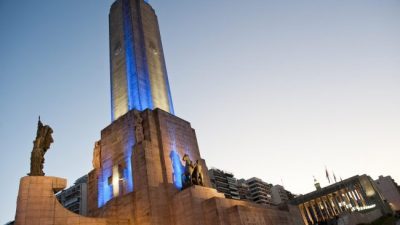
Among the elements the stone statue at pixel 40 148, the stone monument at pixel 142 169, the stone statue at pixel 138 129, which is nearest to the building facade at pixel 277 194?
the stone monument at pixel 142 169

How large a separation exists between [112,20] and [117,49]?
5049mm

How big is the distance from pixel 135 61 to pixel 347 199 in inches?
1558

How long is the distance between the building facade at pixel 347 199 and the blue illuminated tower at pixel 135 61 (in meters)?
27.1

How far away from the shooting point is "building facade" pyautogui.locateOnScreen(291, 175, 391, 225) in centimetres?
4422

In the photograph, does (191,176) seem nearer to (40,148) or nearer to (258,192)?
(40,148)

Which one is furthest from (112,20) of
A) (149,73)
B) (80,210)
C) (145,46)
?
(80,210)

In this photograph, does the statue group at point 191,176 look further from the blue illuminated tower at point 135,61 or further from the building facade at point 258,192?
the building facade at point 258,192

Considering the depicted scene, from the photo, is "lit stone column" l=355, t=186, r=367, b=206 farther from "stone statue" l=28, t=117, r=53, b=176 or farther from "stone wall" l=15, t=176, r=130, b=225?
"stone statue" l=28, t=117, r=53, b=176

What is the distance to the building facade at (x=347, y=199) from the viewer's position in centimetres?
4422

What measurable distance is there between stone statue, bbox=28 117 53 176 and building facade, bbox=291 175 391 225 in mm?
34255

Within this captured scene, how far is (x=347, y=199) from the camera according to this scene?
1900 inches

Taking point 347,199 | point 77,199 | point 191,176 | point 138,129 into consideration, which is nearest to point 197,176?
point 191,176

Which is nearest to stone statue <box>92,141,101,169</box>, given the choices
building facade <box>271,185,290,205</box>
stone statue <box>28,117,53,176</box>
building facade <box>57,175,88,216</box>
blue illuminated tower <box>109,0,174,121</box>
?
blue illuminated tower <box>109,0,174,121</box>

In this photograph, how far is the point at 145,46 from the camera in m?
30.9
